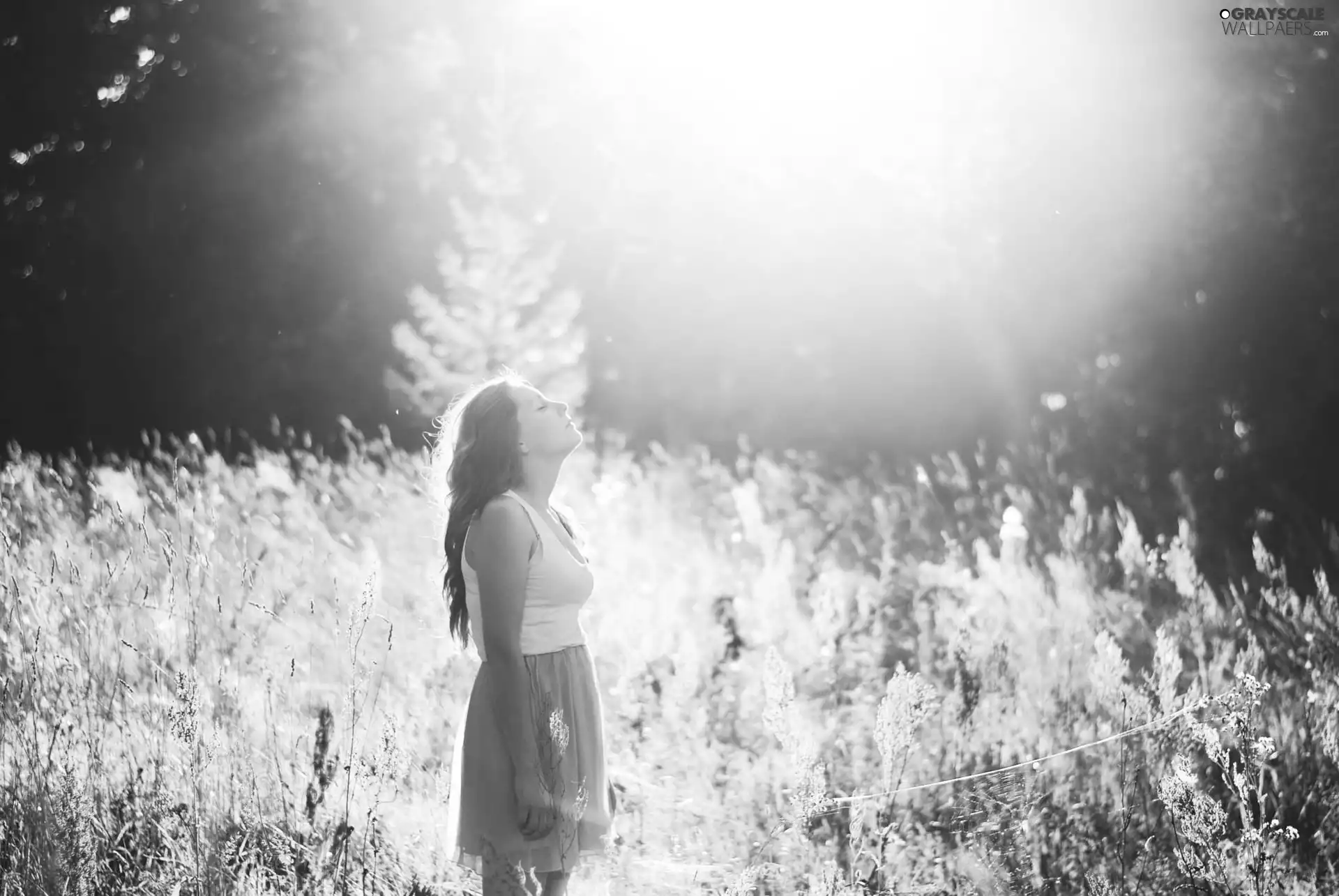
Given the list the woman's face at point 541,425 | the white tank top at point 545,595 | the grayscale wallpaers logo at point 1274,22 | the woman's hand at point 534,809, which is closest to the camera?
the woman's hand at point 534,809

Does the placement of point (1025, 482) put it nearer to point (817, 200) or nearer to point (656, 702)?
point (656, 702)

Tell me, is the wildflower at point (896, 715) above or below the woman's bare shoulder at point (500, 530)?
below

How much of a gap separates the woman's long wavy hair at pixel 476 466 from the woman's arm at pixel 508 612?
0.27 ft

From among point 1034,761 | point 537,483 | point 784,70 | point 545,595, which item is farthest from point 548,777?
point 784,70

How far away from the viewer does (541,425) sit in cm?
252

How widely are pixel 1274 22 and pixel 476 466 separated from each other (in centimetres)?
839

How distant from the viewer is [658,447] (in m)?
6.95

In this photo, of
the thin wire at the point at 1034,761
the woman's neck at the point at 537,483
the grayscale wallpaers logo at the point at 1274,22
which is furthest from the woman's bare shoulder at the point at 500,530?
the grayscale wallpaers logo at the point at 1274,22

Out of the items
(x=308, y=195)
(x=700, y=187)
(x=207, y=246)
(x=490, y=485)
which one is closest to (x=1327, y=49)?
(x=700, y=187)

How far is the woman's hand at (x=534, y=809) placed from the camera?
225 cm

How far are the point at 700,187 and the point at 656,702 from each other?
10733 mm

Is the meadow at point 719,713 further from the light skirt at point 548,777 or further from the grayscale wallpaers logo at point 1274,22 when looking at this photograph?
the grayscale wallpaers logo at point 1274,22

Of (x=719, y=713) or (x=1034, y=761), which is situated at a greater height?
(x=719, y=713)

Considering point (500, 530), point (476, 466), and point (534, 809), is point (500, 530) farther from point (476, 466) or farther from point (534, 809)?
point (534, 809)
